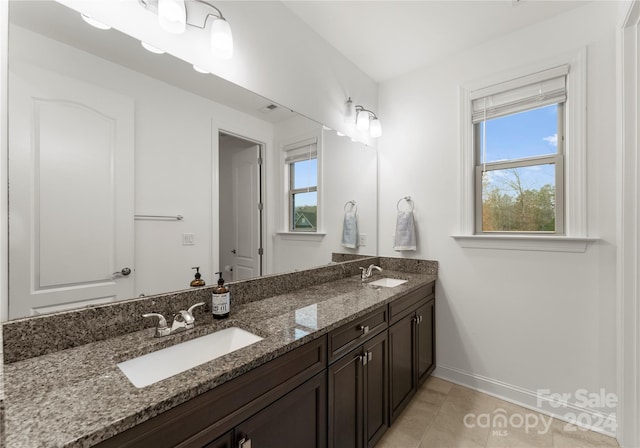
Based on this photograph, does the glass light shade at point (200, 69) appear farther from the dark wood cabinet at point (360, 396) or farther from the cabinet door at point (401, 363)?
the cabinet door at point (401, 363)

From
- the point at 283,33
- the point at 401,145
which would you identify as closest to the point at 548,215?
the point at 401,145

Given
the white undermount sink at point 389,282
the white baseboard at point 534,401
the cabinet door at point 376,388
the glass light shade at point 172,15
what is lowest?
the white baseboard at point 534,401

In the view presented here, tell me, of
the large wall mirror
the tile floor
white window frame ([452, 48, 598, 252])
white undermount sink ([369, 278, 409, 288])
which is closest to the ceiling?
white window frame ([452, 48, 598, 252])

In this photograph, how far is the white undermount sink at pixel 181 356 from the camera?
0.96m

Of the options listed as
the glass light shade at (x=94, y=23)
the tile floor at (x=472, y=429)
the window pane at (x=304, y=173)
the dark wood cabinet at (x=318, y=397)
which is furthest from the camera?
the window pane at (x=304, y=173)

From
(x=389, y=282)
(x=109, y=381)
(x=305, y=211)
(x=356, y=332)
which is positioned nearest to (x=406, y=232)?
(x=389, y=282)

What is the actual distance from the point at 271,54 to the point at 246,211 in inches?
39.4

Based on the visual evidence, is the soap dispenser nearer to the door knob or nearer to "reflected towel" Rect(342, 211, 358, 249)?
the door knob

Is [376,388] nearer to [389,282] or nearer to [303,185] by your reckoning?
[389,282]

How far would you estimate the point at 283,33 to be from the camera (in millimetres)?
1878

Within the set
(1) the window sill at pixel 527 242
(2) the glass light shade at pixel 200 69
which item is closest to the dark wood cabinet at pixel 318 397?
(1) the window sill at pixel 527 242

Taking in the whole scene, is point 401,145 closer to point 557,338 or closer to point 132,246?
point 557,338

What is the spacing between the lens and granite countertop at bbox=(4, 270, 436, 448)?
61 cm

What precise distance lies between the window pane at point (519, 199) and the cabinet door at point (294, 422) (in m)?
1.85
